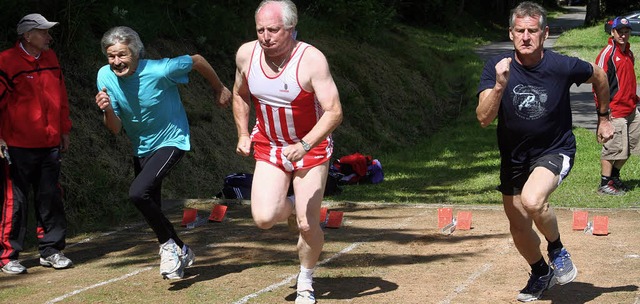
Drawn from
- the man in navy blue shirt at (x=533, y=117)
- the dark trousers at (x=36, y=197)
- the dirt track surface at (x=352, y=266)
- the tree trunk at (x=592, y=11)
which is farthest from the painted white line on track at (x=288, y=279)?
the tree trunk at (x=592, y=11)

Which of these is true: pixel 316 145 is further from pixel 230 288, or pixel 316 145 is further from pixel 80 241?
pixel 80 241

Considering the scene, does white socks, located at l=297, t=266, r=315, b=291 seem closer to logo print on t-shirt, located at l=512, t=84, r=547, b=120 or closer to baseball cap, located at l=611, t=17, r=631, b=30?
logo print on t-shirt, located at l=512, t=84, r=547, b=120

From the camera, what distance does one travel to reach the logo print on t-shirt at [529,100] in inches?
256

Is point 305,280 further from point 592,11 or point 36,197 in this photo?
point 592,11

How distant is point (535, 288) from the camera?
691 centimetres

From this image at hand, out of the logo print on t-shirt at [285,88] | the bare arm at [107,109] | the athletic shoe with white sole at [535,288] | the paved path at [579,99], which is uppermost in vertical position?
the logo print on t-shirt at [285,88]

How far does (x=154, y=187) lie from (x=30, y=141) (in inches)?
59.1

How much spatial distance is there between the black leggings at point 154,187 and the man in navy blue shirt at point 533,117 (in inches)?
99.3

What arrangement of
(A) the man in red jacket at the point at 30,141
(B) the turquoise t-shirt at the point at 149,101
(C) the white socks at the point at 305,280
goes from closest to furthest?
(C) the white socks at the point at 305,280, (B) the turquoise t-shirt at the point at 149,101, (A) the man in red jacket at the point at 30,141

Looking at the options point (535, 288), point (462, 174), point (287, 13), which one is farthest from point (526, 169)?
point (462, 174)

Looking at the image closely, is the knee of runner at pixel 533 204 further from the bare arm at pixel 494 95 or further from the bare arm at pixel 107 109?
the bare arm at pixel 107 109

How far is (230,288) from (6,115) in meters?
2.63

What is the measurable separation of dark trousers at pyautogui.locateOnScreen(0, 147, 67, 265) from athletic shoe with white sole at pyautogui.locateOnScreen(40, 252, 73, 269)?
1.7 inches

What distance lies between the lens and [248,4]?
66.3 feet
